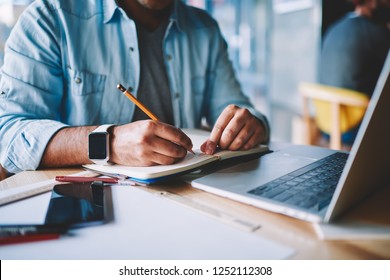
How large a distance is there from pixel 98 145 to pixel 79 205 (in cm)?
20

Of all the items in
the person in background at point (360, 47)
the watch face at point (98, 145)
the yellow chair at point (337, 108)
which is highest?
the person in background at point (360, 47)

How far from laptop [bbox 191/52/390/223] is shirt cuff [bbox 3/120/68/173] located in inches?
15.5

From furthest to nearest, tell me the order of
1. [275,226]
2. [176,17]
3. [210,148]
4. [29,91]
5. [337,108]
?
1. [337,108]
2. [176,17]
3. [29,91]
4. [210,148]
5. [275,226]

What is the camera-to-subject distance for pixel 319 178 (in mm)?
637

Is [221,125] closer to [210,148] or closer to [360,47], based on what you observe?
[210,148]

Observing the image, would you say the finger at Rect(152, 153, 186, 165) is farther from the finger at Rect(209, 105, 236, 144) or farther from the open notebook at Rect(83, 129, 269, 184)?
the finger at Rect(209, 105, 236, 144)

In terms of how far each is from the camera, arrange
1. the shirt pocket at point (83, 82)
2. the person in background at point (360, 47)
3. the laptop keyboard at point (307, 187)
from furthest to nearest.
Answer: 1. the person in background at point (360, 47)
2. the shirt pocket at point (83, 82)
3. the laptop keyboard at point (307, 187)

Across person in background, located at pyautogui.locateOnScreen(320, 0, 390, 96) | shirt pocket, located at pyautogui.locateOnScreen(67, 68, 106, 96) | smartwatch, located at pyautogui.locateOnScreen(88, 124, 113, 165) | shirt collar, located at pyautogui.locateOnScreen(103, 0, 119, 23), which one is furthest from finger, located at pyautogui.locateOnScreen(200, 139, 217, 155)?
person in background, located at pyautogui.locateOnScreen(320, 0, 390, 96)

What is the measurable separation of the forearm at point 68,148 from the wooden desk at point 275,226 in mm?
133

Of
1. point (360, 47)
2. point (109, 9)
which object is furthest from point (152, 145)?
point (360, 47)

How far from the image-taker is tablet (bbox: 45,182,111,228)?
0.50 m

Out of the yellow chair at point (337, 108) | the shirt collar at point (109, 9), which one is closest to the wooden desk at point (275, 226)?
the shirt collar at point (109, 9)

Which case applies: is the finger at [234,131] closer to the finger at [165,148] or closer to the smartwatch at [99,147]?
the finger at [165,148]

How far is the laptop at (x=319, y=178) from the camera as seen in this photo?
43 centimetres
